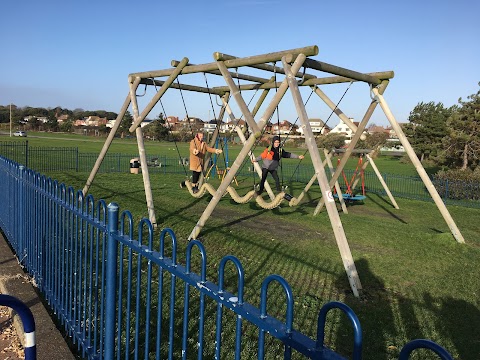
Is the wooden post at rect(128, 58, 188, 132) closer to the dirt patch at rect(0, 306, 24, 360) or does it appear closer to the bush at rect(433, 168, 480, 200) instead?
the dirt patch at rect(0, 306, 24, 360)

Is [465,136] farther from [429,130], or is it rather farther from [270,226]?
[429,130]

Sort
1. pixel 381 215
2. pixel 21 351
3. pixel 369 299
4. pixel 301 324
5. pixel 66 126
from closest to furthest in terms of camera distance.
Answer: pixel 21 351 → pixel 301 324 → pixel 369 299 → pixel 381 215 → pixel 66 126

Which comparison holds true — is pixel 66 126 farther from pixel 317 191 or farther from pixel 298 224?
pixel 298 224

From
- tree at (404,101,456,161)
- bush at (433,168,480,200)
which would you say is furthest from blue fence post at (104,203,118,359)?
tree at (404,101,456,161)

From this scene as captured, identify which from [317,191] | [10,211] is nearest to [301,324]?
[10,211]

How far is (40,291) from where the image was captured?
4414 mm

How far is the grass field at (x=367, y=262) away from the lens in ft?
13.6

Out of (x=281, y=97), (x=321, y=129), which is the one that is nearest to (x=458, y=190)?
(x=321, y=129)

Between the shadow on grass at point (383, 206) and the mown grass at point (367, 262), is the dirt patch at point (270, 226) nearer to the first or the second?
the mown grass at point (367, 262)

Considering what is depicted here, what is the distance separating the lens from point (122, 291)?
3303 millimetres

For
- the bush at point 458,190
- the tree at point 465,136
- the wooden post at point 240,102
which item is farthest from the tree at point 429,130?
the wooden post at point 240,102

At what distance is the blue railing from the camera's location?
6.11 ft

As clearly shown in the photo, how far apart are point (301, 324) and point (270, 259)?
2.16 m

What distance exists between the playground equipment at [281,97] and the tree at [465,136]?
1337 centimetres
